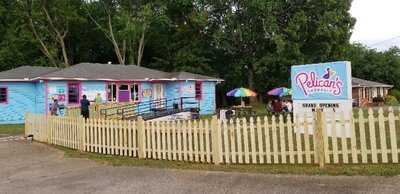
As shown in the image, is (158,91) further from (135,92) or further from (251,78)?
(251,78)

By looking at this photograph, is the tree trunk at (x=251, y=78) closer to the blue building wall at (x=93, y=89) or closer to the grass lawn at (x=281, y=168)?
the blue building wall at (x=93, y=89)

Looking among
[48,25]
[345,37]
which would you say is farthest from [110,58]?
[345,37]

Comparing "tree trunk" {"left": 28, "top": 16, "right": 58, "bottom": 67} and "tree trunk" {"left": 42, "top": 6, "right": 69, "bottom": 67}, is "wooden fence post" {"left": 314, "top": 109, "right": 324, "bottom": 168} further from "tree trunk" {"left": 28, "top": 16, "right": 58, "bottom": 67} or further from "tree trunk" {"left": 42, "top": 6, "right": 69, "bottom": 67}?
"tree trunk" {"left": 42, "top": 6, "right": 69, "bottom": 67}

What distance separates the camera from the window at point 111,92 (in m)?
34.7

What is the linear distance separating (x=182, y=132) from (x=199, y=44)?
128ft

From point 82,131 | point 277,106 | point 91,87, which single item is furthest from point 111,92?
point 82,131

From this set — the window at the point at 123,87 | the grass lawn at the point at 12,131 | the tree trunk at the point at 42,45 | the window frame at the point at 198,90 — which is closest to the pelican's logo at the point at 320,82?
the grass lawn at the point at 12,131

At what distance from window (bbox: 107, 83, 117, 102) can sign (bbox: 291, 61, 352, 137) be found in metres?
21.4

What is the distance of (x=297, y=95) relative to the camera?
14859 mm

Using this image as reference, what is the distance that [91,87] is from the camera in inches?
1325

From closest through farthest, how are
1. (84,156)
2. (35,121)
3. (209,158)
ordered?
(209,158)
(84,156)
(35,121)

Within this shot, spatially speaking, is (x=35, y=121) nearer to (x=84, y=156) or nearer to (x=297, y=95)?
(x=84, y=156)

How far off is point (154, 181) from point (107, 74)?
26.6 meters

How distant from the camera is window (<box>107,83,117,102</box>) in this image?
3472 cm
